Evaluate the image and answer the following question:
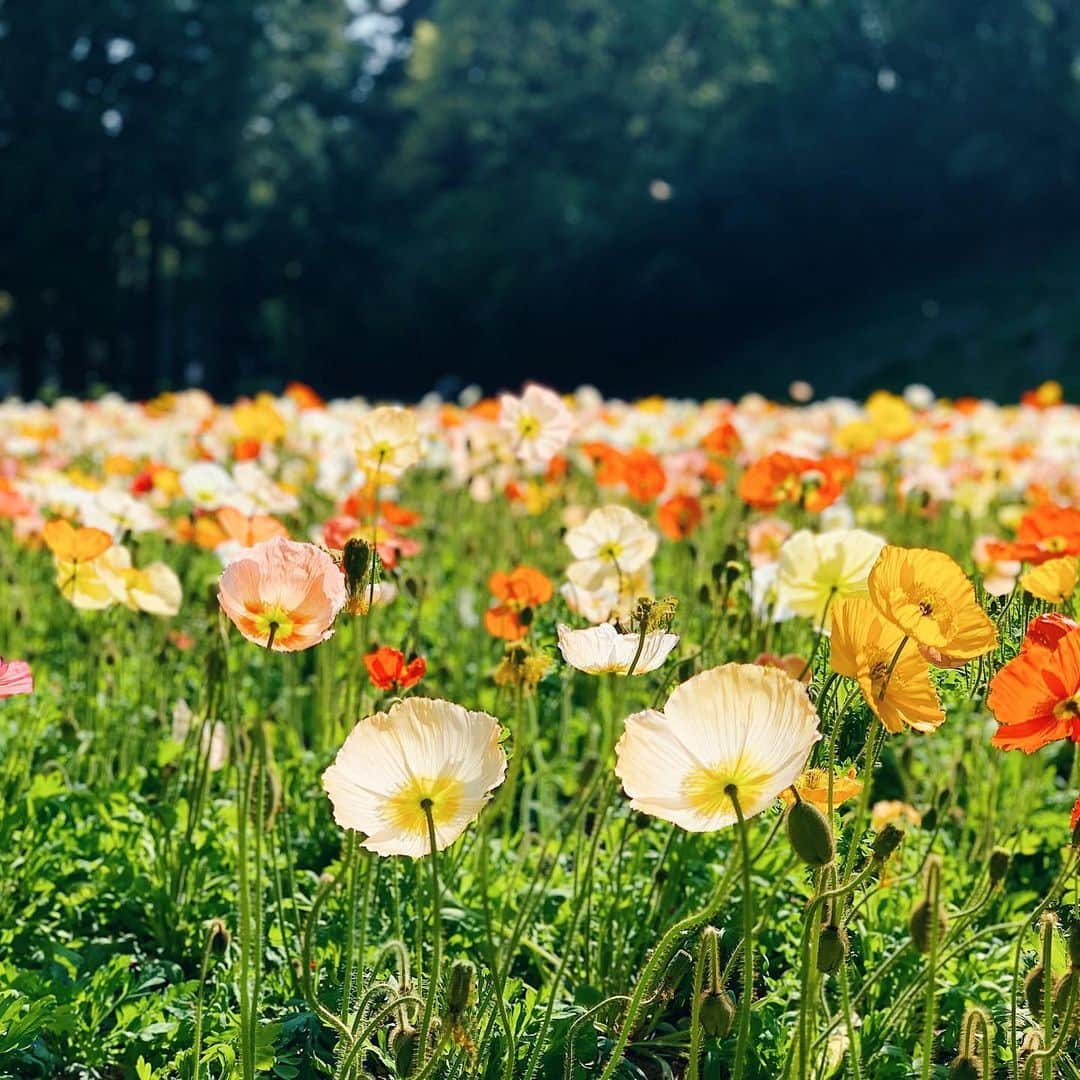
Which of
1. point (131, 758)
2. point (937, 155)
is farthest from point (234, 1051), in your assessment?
point (937, 155)

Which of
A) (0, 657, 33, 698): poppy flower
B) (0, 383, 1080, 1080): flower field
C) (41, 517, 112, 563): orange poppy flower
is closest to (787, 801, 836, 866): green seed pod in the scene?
(0, 383, 1080, 1080): flower field

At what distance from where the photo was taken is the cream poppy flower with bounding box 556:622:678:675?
136 centimetres

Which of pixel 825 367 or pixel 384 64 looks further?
pixel 384 64

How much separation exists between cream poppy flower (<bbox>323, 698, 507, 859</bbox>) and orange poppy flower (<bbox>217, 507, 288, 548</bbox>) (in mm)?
837

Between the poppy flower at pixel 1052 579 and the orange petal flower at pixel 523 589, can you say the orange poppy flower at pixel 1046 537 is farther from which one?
the orange petal flower at pixel 523 589

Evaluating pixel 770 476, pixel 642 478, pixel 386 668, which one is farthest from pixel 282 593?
pixel 642 478

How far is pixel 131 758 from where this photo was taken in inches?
92.1

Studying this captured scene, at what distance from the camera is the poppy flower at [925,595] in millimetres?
1136

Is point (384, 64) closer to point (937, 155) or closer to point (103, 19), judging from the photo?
point (103, 19)

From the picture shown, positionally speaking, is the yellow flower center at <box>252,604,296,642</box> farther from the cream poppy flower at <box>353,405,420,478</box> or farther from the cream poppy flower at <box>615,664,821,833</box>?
the cream poppy flower at <box>353,405,420,478</box>

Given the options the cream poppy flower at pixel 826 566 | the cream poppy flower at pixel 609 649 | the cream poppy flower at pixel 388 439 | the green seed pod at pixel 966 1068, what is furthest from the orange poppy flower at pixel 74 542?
the green seed pod at pixel 966 1068

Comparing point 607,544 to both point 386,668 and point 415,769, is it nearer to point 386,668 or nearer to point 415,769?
point 386,668

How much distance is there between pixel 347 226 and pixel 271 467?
2123 centimetres

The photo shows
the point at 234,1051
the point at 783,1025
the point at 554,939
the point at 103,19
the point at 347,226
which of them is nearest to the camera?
the point at 234,1051
